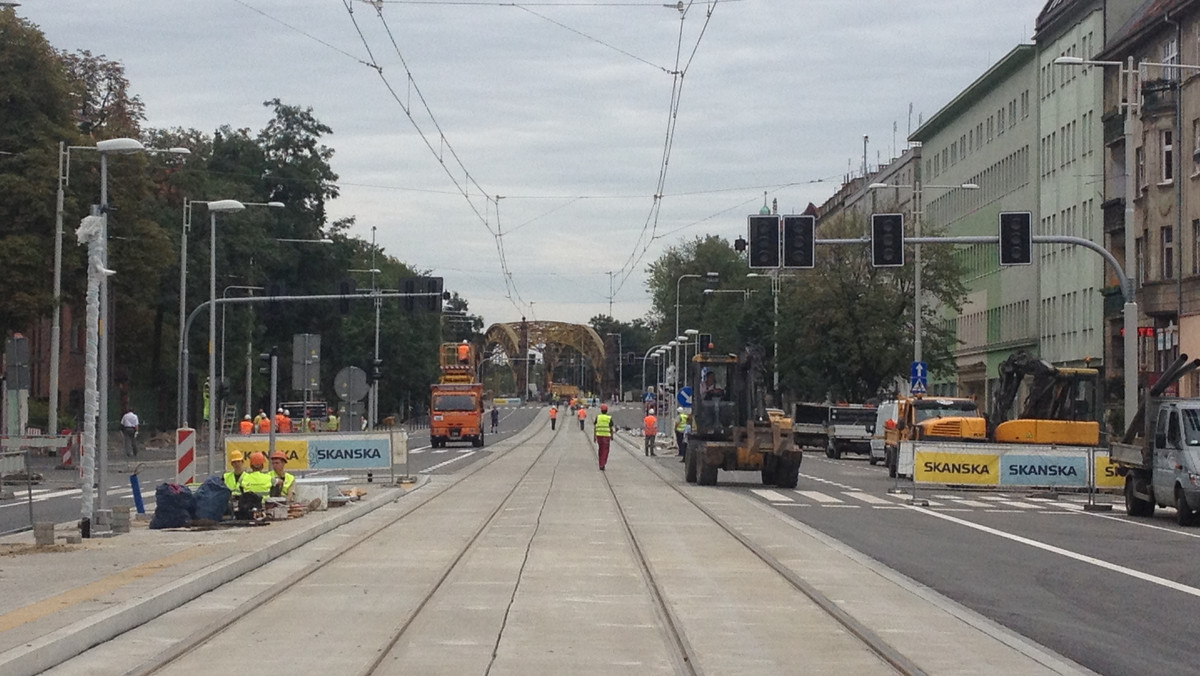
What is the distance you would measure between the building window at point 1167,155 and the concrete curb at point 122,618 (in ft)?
142

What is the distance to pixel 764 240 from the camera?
35188 mm

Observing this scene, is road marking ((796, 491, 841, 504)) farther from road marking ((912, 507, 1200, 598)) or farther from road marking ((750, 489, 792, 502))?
road marking ((912, 507, 1200, 598))

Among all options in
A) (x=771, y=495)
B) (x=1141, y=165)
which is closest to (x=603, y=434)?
(x=771, y=495)

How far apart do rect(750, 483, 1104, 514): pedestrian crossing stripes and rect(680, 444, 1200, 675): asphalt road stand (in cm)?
4

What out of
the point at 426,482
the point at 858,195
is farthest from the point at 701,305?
the point at 426,482

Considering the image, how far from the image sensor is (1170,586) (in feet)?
58.4

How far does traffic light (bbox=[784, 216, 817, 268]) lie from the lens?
113ft

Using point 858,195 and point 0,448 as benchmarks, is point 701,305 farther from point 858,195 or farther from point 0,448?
point 0,448

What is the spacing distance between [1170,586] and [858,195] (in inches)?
4233

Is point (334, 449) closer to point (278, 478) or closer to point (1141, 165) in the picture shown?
point (278, 478)

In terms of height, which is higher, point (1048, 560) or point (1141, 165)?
point (1141, 165)

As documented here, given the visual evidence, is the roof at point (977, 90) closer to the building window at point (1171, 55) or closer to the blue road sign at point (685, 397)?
the building window at point (1171, 55)

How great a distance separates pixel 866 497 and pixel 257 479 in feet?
51.2

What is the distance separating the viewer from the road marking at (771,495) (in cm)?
3431
